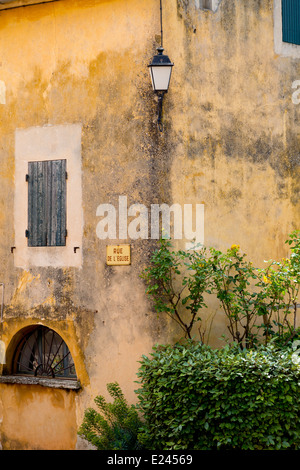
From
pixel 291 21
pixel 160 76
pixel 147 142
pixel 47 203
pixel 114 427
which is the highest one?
pixel 291 21

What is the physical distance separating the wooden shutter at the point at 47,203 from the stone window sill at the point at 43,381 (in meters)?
1.84

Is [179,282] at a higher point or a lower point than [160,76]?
lower

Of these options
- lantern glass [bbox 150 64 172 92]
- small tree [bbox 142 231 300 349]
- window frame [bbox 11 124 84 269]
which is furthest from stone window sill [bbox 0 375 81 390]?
lantern glass [bbox 150 64 172 92]

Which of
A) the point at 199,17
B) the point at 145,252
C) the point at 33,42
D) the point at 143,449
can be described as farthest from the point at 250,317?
the point at 33,42

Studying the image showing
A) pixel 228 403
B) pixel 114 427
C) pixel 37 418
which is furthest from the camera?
pixel 37 418

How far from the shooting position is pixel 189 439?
231 inches

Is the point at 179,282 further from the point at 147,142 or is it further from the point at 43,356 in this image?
the point at 43,356

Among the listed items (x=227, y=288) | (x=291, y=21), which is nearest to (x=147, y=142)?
(x=227, y=288)

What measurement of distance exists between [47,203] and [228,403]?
3735 millimetres

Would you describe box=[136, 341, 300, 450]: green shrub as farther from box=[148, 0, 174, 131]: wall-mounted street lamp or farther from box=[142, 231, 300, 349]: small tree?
box=[148, 0, 174, 131]: wall-mounted street lamp

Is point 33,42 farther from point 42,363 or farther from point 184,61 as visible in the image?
point 42,363

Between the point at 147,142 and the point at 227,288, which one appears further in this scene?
the point at 147,142

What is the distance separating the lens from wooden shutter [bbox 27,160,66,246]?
781 centimetres

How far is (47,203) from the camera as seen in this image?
7898 mm
